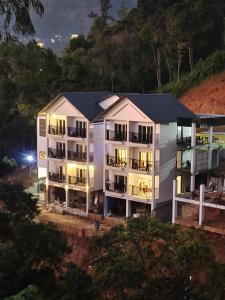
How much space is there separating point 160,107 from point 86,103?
4994 millimetres

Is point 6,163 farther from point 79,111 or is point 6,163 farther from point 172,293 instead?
point 172,293

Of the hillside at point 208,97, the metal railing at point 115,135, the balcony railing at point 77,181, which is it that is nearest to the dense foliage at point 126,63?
the hillside at point 208,97

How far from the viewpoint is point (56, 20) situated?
10294 cm

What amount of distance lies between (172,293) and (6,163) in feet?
112

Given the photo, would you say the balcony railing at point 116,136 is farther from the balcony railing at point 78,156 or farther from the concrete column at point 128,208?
the concrete column at point 128,208

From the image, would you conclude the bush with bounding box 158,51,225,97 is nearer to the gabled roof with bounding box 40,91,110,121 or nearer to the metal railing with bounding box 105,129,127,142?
the gabled roof with bounding box 40,91,110,121

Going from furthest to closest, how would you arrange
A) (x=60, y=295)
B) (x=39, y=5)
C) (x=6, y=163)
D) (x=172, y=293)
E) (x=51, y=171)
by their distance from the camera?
(x=6, y=163)
(x=51, y=171)
(x=172, y=293)
(x=60, y=295)
(x=39, y=5)

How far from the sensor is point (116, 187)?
30.0m

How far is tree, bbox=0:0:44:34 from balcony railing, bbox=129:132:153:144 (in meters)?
17.3

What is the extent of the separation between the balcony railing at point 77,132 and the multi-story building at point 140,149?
171cm

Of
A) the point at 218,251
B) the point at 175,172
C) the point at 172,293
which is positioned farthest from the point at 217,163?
the point at 172,293

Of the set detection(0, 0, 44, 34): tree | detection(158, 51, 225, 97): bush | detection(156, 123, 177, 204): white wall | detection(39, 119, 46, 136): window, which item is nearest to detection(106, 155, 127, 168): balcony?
detection(156, 123, 177, 204): white wall

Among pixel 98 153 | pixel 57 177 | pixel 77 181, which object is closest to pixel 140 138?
pixel 98 153

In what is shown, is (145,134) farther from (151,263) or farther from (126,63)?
(126,63)
